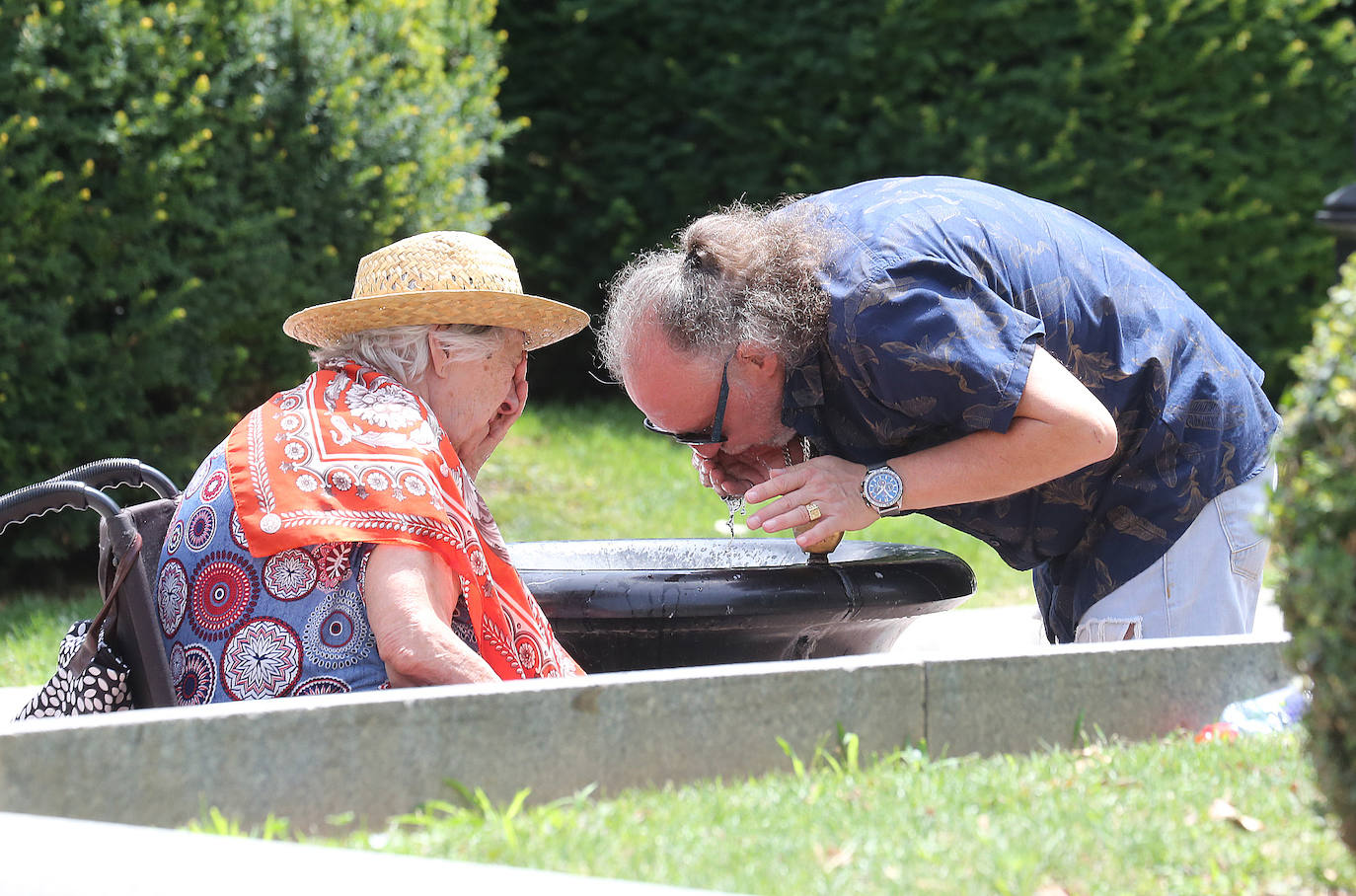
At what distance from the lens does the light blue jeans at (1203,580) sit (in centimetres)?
320

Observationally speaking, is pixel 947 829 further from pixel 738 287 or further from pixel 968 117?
pixel 968 117

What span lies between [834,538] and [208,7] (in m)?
4.26

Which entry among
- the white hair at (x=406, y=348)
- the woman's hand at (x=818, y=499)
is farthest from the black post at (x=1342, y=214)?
the white hair at (x=406, y=348)

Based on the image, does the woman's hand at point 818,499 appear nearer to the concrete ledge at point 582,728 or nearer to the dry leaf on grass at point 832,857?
the concrete ledge at point 582,728

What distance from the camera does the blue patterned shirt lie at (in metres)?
2.80

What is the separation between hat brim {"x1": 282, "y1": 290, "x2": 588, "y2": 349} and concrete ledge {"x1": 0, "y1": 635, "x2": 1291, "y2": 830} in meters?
0.97

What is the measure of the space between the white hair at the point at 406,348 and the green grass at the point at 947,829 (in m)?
1.07

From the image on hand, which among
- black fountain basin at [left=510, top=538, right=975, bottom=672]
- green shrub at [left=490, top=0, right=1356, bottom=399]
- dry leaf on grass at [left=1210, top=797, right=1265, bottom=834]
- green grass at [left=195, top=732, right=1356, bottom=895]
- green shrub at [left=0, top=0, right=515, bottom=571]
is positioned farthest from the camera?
green shrub at [left=490, top=0, right=1356, bottom=399]

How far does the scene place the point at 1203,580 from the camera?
3.22m

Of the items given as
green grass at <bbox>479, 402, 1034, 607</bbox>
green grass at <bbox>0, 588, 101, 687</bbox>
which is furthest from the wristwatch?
green grass at <bbox>479, 402, 1034, 607</bbox>

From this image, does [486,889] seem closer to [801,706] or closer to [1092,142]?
[801,706]

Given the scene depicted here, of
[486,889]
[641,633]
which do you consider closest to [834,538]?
[641,633]

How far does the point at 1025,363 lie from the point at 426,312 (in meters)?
1.27

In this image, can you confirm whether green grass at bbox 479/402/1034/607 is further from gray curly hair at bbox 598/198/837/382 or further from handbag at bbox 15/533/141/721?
handbag at bbox 15/533/141/721
